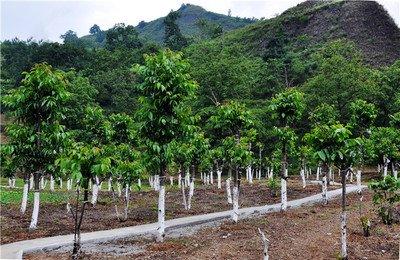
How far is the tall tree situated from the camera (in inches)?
5709

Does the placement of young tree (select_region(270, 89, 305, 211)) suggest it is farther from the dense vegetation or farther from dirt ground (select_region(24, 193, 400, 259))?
dirt ground (select_region(24, 193, 400, 259))

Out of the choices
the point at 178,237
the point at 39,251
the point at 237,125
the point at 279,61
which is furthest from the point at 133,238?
the point at 279,61

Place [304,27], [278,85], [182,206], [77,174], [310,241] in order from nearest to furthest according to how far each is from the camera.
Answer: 1. [77,174]
2. [310,241]
3. [182,206]
4. [278,85]
5. [304,27]

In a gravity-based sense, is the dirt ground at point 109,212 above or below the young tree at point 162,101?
below

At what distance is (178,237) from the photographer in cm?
2180

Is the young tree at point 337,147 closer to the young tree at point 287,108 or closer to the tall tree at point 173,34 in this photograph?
the young tree at point 287,108

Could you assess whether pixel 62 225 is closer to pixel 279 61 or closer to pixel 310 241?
pixel 310 241

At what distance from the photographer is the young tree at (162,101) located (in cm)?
2011

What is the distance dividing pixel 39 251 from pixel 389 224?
18733mm

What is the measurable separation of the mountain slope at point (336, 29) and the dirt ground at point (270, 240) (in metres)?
105

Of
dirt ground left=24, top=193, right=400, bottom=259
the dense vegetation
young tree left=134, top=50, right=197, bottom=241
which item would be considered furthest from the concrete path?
young tree left=134, top=50, right=197, bottom=241

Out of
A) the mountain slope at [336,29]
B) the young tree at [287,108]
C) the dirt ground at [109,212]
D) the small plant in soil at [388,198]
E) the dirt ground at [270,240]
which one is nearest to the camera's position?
the dirt ground at [270,240]

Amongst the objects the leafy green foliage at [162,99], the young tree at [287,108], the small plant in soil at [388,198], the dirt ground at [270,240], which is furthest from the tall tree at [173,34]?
the leafy green foliage at [162,99]

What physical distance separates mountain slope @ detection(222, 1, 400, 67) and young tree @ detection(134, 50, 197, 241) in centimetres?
10827
